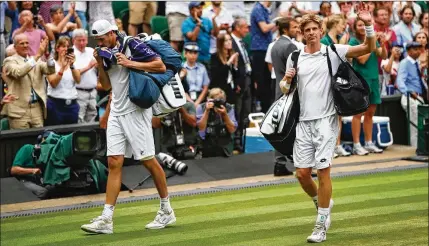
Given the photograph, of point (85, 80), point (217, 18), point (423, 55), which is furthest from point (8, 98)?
point (423, 55)

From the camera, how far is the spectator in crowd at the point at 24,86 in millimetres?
14930

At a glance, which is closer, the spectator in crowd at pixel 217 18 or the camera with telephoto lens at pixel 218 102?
the camera with telephoto lens at pixel 218 102

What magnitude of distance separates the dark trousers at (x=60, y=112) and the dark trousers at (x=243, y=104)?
9.27 ft

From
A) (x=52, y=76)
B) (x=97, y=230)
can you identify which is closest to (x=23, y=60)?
(x=52, y=76)

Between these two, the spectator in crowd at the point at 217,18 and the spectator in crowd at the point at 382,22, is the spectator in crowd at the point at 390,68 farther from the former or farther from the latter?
the spectator in crowd at the point at 217,18

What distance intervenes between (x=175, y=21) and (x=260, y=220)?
23.2 ft

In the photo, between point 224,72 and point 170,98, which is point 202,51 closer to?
point 224,72

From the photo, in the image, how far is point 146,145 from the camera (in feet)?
36.3

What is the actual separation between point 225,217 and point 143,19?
706 cm

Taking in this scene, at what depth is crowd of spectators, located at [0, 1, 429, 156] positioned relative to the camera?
15227 millimetres

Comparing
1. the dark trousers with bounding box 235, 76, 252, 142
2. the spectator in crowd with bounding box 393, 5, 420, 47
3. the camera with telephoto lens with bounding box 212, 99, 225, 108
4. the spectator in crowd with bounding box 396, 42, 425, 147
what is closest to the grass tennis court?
the camera with telephoto lens with bounding box 212, 99, 225, 108

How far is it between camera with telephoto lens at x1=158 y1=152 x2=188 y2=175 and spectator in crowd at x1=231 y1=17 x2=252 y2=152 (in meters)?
2.56

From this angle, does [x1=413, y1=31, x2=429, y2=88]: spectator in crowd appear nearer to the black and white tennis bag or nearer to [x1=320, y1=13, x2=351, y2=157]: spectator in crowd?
[x1=320, y1=13, x2=351, y2=157]: spectator in crowd

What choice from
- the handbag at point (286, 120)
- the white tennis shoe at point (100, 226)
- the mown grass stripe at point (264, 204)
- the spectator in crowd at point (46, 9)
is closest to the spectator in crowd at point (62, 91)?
the spectator in crowd at point (46, 9)
